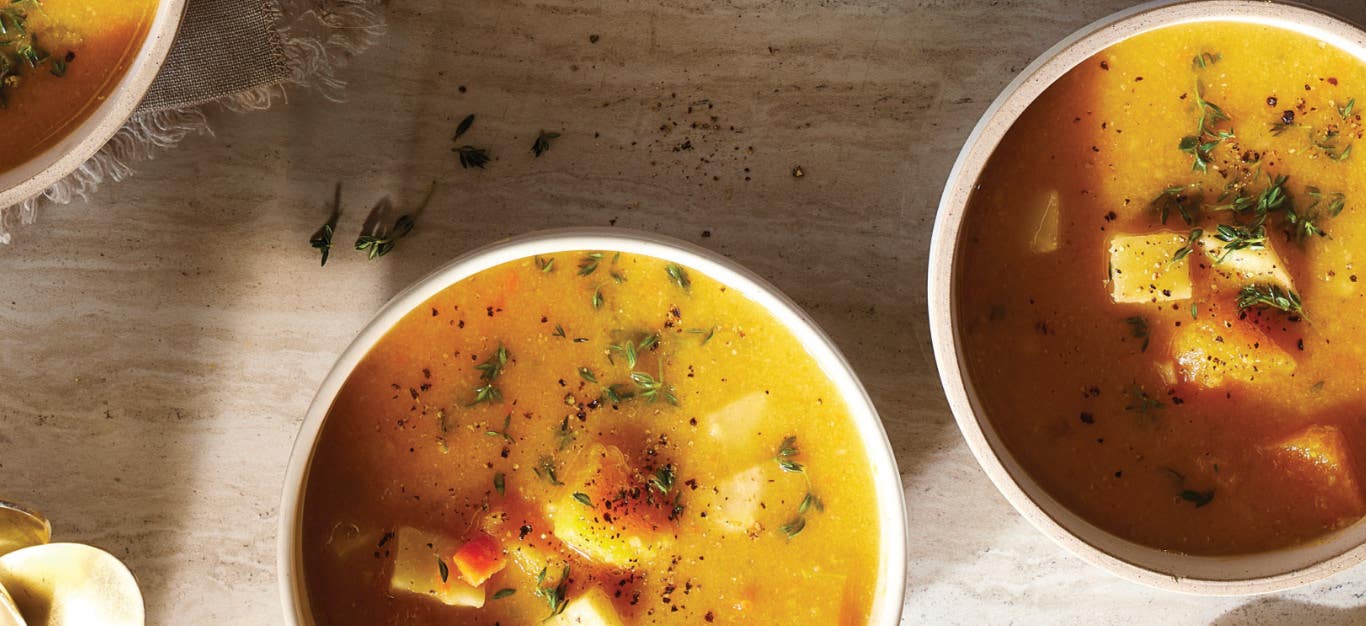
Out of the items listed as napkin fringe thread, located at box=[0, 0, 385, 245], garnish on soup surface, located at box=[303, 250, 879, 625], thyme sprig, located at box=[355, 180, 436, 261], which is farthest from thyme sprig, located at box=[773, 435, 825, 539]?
napkin fringe thread, located at box=[0, 0, 385, 245]

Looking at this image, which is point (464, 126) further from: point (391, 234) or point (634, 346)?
point (634, 346)

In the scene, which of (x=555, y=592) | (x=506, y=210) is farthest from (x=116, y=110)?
(x=555, y=592)

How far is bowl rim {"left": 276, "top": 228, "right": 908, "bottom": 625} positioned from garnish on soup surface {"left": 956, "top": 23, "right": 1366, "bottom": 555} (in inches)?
9.1

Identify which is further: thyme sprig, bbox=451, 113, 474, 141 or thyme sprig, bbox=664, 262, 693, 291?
thyme sprig, bbox=451, 113, 474, 141

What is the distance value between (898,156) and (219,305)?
1.43 m

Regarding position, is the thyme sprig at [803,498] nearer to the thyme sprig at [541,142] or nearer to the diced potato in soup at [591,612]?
the diced potato in soup at [591,612]

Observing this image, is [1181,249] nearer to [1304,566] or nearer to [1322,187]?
[1322,187]

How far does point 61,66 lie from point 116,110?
0.23 metres

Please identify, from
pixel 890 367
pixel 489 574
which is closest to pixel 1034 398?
pixel 890 367

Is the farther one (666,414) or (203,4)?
(203,4)

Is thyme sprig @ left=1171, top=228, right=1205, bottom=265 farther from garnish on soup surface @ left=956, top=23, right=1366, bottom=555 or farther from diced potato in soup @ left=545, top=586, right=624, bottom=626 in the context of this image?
diced potato in soup @ left=545, top=586, right=624, bottom=626

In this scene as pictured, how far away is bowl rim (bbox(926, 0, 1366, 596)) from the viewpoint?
167 cm

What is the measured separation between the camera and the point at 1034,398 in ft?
6.06

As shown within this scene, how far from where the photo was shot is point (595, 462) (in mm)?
1831
